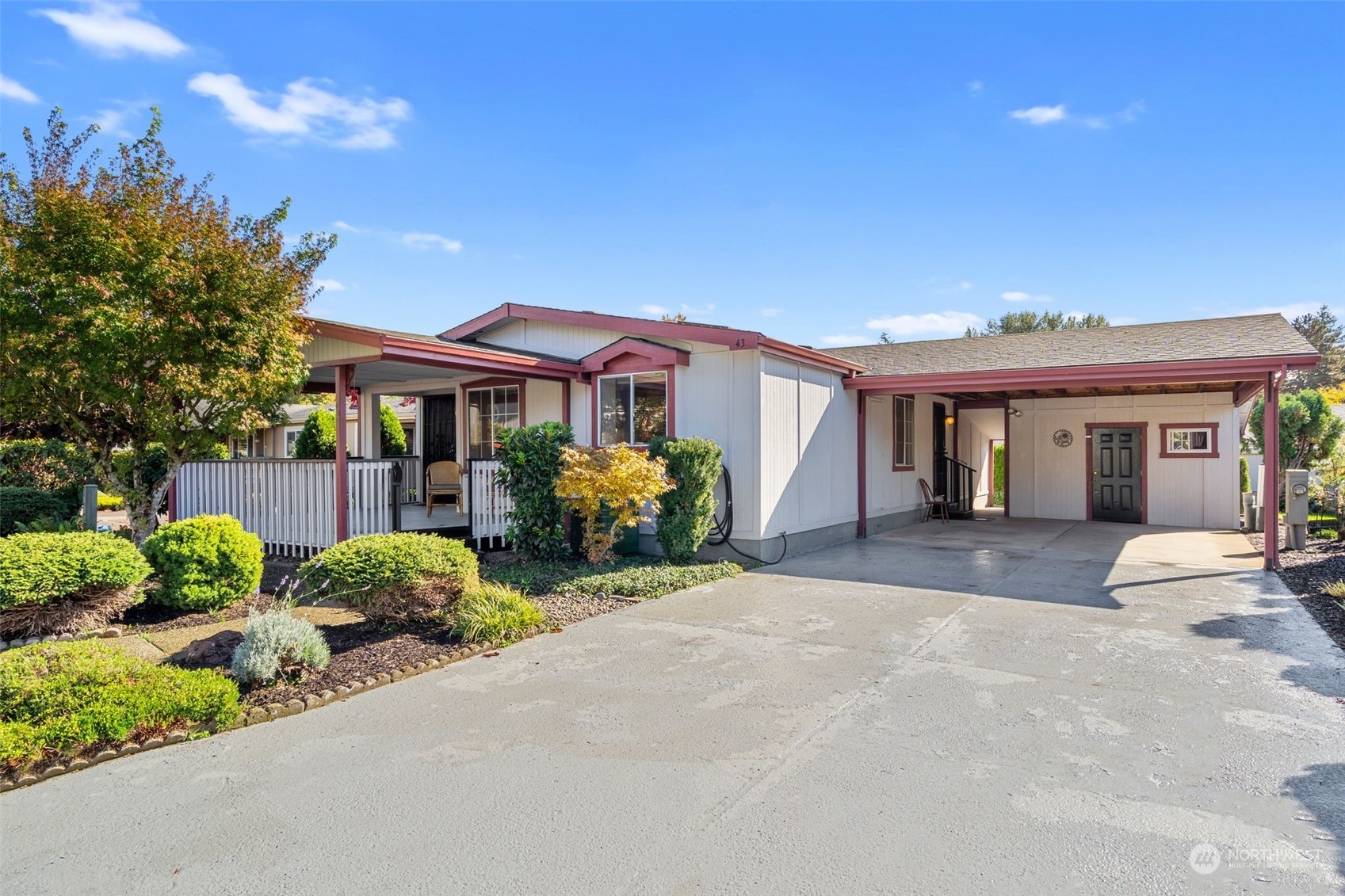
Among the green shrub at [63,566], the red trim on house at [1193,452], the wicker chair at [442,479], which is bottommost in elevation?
the green shrub at [63,566]

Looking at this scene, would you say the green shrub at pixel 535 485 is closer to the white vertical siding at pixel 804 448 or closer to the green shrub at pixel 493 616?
the green shrub at pixel 493 616

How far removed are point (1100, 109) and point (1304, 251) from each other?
8.24 metres

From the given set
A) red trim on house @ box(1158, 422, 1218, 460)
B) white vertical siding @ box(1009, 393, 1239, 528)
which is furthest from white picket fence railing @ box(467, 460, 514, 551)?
red trim on house @ box(1158, 422, 1218, 460)

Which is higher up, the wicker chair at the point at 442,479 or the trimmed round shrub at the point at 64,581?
the wicker chair at the point at 442,479

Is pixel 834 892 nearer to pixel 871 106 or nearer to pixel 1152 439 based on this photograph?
pixel 871 106

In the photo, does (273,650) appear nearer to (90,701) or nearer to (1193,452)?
(90,701)

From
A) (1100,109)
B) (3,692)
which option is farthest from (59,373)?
(1100,109)

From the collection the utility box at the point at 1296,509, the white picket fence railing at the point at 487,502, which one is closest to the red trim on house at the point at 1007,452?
the utility box at the point at 1296,509

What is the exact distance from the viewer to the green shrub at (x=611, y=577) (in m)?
7.42

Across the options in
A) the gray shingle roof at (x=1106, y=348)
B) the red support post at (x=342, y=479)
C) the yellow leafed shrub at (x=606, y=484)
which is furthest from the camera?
the gray shingle roof at (x=1106, y=348)

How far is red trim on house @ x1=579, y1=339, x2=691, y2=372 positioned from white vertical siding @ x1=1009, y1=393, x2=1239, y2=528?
9730 millimetres

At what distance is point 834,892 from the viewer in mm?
2436

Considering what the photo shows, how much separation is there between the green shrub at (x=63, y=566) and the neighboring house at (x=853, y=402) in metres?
3.28

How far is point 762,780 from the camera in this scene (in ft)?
10.8
